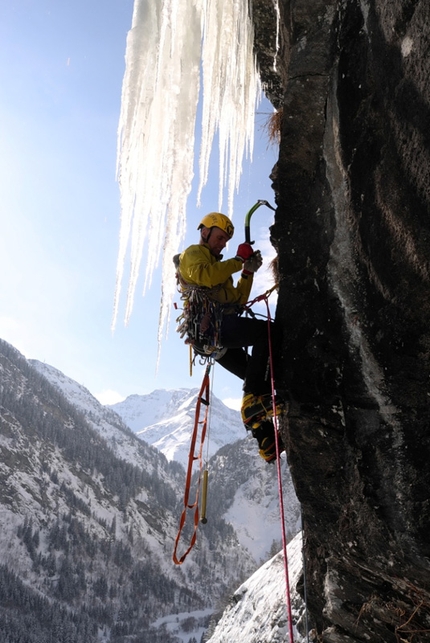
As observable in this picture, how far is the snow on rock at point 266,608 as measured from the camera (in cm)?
820

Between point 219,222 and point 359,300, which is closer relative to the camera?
point 359,300

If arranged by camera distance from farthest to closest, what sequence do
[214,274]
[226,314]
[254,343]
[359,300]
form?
[226,314], [254,343], [214,274], [359,300]

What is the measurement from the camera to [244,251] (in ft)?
14.5

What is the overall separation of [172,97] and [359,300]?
2768mm

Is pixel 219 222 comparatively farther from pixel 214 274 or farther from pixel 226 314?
pixel 226 314

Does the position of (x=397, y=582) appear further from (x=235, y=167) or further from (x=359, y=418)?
(x=235, y=167)

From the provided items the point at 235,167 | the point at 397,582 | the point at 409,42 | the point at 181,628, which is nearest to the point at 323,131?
the point at 409,42

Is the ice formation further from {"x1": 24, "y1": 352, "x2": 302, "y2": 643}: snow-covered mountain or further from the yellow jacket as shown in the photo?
{"x1": 24, "y1": 352, "x2": 302, "y2": 643}: snow-covered mountain

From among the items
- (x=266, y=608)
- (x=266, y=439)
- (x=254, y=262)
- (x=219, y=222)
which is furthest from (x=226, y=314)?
(x=266, y=608)

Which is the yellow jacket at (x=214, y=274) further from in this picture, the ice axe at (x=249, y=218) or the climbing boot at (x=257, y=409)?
the climbing boot at (x=257, y=409)

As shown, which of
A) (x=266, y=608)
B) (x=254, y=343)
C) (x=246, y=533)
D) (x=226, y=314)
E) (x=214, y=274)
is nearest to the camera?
(x=214, y=274)

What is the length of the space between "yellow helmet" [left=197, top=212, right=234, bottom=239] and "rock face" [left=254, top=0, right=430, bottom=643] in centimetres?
46

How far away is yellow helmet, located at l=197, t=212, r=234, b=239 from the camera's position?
457cm

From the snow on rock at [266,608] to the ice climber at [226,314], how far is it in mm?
4334
